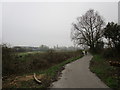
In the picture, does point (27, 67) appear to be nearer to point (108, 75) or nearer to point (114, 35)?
point (114, 35)

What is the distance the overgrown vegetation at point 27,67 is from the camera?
455 inches

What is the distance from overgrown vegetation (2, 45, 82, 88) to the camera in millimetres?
11556

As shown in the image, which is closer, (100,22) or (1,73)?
(1,73)

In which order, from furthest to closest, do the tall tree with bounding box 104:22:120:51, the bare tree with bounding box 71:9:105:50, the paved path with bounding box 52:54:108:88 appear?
the bare tree with bounding box 71:9:105:50 < the tall tree with bounding box 104:22:120:51 < the paved path with bounding box 52:54:108:88

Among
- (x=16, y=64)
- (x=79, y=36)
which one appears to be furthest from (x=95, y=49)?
(x=16, y=64)

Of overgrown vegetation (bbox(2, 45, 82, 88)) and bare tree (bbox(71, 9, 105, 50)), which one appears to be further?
bare tree (bbox(71, 9, 105, 50))

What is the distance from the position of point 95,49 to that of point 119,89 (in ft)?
111

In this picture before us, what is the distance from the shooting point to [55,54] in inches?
1180

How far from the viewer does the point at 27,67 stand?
2277 cm

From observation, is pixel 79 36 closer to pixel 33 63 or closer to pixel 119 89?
pixel 33 63

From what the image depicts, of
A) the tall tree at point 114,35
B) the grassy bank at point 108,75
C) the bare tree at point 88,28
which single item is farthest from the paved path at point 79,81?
the bare tree at point 88,28

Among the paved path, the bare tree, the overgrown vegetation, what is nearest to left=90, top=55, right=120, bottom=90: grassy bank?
the paved path

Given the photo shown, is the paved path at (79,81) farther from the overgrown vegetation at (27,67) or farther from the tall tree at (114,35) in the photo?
the tall tree at (114,35)

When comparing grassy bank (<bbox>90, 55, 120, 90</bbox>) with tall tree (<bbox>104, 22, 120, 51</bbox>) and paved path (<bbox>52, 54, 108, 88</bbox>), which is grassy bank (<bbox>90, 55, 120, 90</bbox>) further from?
tall tree (<bbox>104, 22, 120, 51</bbox>)
